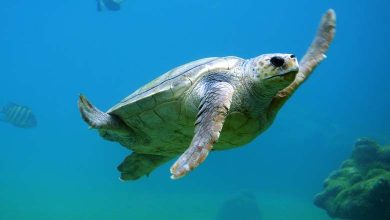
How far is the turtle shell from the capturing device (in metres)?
3.85

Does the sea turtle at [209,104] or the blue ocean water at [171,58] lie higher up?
the blue ocean water at [171,58]

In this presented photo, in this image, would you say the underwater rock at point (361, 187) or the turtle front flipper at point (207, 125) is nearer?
the turtle front flipper at point (207, 125)

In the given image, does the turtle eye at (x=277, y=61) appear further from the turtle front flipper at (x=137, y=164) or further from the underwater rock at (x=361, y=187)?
the underwater rock at (x=361, y=187)

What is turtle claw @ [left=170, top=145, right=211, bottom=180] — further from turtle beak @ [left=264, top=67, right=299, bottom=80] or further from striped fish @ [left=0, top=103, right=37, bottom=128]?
striped fish @ [left=0, top=103, right=37, bottom=128]

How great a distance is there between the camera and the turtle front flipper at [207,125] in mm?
2797

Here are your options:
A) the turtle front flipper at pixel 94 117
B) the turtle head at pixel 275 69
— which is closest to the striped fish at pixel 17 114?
the turtle front flipper at pixel 94 117

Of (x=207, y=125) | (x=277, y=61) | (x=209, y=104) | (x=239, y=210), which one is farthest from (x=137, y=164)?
(x=239, y=210)

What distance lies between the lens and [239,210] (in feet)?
52.9

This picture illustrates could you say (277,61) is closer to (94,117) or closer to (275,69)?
(275,69)

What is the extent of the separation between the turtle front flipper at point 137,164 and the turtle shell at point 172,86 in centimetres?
137

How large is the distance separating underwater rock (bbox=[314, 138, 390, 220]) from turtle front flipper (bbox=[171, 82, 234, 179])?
21.7 feet

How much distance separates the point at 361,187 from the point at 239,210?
8045mm

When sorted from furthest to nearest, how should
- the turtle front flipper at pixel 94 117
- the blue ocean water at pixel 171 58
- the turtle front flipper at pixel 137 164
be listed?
the blue ocean water at pixel 171 58
the turtle front flipper at pixel 137 164
the turtle front flipper at pixel 94 117

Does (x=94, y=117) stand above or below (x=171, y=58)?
below
